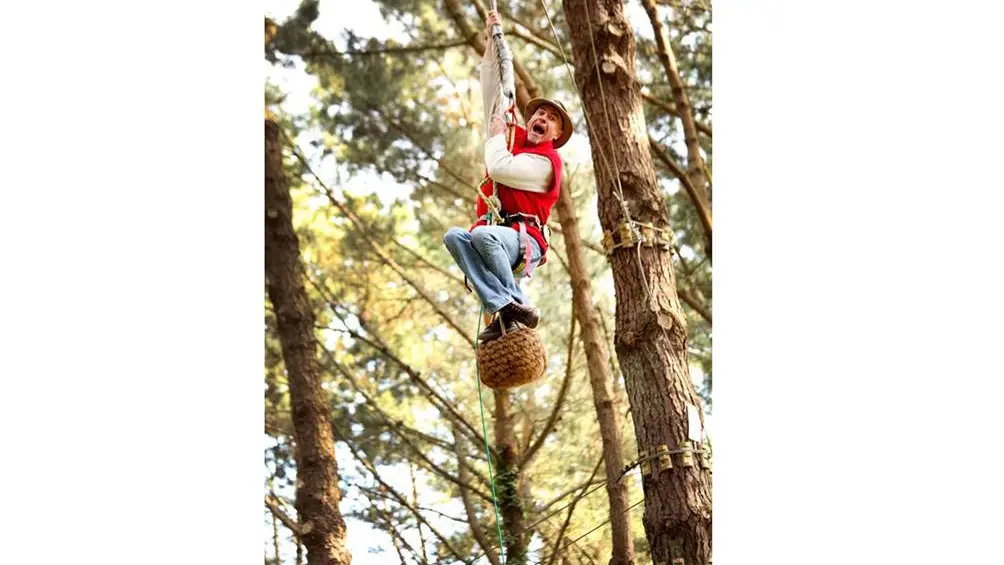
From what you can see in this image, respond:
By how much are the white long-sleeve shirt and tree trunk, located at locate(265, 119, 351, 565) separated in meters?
2.42

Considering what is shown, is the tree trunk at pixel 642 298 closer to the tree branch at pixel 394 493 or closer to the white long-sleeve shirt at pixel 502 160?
the white long-sleeve shirt at pixel 502 160

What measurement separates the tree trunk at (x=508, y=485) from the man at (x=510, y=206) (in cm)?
257

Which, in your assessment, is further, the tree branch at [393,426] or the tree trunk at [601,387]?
the tree branch at [393,426]

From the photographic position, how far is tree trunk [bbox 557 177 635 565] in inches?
215

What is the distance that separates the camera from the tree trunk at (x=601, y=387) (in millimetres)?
5449

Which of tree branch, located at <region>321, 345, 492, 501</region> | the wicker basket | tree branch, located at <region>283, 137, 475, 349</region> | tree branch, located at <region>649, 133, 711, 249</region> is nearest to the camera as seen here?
the wicker basket

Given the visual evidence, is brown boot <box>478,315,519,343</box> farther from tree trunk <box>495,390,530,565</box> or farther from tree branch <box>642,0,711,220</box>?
tree trunk <box>495,390,530,565</box>

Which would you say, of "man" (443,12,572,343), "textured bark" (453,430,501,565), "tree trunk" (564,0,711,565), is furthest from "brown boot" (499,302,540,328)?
"textured bark" (453,430,501,565)

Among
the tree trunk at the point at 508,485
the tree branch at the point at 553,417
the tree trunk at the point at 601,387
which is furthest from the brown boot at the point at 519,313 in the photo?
the tree branch at the point at 553,417

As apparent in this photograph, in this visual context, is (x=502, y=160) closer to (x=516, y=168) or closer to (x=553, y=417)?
(x=516, y=168)

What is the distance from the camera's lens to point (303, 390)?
5648 mm

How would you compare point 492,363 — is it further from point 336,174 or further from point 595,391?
point 336,174
